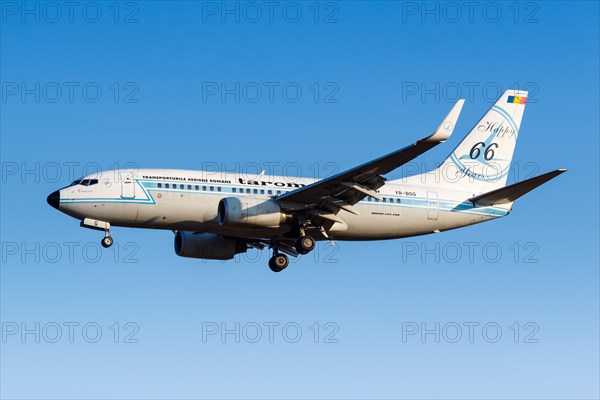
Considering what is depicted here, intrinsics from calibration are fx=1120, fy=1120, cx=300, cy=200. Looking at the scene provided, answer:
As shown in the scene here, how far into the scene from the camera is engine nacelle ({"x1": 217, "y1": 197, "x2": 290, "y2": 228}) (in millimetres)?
46594

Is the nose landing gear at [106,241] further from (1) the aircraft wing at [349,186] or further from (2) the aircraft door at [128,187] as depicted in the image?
(1) the aircraft wing at [349,186]

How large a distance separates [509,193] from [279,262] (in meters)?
11.0

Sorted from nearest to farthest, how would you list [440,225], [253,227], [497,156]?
[253,227] → [440,225] → [497,156]

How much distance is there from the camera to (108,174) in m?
48.6

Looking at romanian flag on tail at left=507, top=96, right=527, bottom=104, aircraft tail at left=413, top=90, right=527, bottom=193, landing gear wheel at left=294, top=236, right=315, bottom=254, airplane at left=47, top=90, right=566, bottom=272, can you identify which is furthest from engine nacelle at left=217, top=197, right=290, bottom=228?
romanian flag on tail at left=507, top=96, right=527, bottom=104

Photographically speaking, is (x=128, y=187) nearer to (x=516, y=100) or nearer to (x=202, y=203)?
(x=202, y=203)

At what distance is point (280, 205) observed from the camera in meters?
48.1

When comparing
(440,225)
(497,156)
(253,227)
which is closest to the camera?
(253,227)

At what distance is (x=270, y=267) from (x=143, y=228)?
721cm

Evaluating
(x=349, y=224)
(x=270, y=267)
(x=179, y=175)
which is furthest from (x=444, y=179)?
(x=179, y=175)

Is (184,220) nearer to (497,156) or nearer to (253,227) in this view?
(253,227)

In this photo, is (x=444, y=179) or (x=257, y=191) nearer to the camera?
(x=257, y=191)

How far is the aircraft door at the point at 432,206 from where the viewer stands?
5138 cm

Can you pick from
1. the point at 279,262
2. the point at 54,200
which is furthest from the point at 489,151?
the point at 54,200
